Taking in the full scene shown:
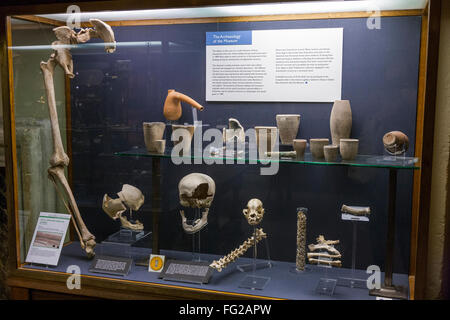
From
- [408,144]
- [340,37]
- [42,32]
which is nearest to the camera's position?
[408,144]

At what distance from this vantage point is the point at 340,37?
8.25 feet

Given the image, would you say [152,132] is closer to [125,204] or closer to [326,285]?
[125,204]

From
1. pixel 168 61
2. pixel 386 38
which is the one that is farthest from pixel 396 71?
pixel 168 61

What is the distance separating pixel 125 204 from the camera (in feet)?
9.14

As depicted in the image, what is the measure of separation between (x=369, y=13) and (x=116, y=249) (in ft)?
6.35

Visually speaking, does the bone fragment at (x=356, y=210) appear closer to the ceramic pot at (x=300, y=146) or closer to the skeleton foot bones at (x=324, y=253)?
the skeleton foot bones at (x=324, y=253)

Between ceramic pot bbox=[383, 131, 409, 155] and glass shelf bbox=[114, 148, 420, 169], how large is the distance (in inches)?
1.6

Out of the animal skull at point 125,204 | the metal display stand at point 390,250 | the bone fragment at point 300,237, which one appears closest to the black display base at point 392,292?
the metal display stand at point 390,250

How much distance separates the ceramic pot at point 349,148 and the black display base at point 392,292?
68cm

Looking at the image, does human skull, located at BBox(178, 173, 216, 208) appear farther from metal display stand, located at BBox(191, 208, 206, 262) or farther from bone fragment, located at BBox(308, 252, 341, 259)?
bone fragment, located at BBox(308, 252, 341, 259)

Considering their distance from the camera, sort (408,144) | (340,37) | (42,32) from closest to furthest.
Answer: (408,144)
(340,37)
(42,32)

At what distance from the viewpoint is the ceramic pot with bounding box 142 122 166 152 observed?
8.71ft

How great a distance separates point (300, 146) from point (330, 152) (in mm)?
159
